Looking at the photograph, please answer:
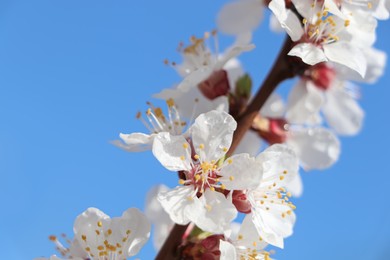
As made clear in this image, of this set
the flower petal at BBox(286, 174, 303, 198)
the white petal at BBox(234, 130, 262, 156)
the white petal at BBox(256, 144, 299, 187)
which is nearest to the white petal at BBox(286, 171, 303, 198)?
the flower petal at BBox(286, 174, 303, 198)

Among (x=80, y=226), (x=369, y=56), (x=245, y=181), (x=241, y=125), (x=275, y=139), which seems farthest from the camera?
(x=369, y=56)

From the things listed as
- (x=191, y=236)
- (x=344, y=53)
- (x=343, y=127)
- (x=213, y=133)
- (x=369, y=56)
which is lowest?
(x=343, y=127)

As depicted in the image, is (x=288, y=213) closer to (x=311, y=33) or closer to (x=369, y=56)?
(x=311, y=33)

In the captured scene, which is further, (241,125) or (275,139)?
(275,139)

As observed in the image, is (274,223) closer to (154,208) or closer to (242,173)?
(242,173)

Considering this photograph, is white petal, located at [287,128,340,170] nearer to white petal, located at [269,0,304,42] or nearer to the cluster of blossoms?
the cluster of blossoms

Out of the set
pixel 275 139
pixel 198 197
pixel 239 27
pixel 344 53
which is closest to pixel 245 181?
pixel 198 197

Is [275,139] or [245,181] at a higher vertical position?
[245,181]

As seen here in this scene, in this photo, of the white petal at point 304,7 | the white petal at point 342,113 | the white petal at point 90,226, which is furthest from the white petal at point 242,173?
the white petal at point 342,113
